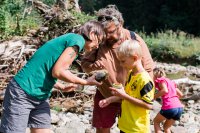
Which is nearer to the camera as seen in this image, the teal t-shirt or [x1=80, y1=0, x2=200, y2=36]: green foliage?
the teal t-shirt

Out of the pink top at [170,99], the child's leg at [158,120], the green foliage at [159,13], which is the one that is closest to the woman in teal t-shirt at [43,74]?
the pink top at [170,99]

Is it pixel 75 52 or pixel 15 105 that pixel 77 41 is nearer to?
pixel 75 52

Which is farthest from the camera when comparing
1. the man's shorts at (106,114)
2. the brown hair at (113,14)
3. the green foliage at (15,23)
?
the green foliage at (15,23)

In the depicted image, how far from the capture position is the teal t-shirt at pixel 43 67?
11.3ft

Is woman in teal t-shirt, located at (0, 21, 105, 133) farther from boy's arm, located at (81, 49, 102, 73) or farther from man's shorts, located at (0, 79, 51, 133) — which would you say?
boy's arm, located at (81, 49, 102, 73)

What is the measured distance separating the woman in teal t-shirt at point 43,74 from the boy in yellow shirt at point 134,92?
0.26m

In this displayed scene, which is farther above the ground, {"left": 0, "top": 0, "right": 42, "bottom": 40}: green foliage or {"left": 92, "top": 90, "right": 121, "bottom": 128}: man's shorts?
{"left": 0, "top": 0, "right": 42, "bottom": 40}: green foliage

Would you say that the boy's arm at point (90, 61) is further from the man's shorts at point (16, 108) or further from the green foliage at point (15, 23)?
the green foliage at point (15, 23)

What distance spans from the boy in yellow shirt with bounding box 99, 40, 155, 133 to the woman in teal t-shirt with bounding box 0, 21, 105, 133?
10.3 inches

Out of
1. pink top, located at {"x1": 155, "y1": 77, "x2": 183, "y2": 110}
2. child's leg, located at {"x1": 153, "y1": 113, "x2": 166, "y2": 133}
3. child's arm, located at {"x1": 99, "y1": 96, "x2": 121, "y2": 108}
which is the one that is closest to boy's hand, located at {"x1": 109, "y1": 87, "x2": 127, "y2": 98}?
child's arm, located at {"x1": 99, "y1": 96, "x2": 121, "y2": 108}

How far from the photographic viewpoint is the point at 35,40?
903cm

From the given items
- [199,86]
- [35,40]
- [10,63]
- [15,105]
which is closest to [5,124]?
[15,105]

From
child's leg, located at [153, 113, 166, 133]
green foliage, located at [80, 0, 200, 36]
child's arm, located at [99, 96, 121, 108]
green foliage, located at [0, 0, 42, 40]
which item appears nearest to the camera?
A: child's arm, located at [99, 96, 121, 108]

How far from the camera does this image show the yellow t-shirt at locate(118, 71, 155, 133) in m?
3.47
